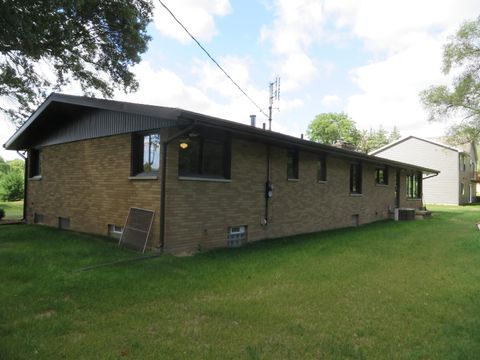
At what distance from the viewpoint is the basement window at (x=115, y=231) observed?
925cm

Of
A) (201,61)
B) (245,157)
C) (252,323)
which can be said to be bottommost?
(252,323)

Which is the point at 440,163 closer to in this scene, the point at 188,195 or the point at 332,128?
the point at 332,128

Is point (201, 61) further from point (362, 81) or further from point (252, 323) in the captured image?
point (362, 81)

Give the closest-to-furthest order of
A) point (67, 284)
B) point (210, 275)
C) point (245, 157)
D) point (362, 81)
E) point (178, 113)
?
point (67, 284), point (210, 275), point (178, 113), point (245, 157), point (362, 81)

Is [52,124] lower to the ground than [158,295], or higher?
higher

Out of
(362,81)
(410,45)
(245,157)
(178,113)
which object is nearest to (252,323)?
(178,113)

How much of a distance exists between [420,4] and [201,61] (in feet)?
22.4

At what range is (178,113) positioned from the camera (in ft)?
22.1

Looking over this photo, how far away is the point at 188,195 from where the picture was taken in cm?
808

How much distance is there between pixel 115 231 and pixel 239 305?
581 cm

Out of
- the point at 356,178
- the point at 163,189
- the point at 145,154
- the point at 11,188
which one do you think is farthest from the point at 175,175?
the point at 11,188

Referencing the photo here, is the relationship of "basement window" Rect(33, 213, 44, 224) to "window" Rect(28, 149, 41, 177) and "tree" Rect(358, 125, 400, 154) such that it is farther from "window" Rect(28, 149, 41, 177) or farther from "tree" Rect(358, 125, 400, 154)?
"tree" Rect(358, 125, 400, 154)

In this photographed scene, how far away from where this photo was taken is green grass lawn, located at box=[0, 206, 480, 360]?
3393 mm

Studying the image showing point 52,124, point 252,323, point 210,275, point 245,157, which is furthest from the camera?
point 52,124
